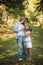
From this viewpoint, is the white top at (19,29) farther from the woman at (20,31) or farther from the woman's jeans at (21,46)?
the woman's jeans at (21,46)

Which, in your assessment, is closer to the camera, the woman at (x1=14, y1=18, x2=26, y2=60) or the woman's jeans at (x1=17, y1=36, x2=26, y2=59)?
the woman at (x1=14, y1=18, x2=26, y2=60)

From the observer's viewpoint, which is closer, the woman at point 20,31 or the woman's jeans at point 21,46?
the woman at point 20,31

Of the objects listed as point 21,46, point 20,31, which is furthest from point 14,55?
point 20,31

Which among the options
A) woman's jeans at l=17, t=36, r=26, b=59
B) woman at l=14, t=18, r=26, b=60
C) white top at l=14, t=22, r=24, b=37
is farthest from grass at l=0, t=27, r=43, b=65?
white top at l=14, t=22, r=24, b=37

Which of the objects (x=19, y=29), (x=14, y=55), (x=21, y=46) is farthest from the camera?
(x=14, y=55)

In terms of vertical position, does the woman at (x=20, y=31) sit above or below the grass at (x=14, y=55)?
above

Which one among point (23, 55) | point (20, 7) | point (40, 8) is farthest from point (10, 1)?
point (23, 55)

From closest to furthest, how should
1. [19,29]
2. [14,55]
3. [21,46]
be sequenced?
1. [19,29]
2. [21,46]
3. [14,55]

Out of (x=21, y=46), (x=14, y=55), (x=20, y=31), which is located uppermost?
(x=20, y=31)

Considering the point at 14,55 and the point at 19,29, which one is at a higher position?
the point at 19,29

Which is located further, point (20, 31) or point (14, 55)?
point (14, 55)

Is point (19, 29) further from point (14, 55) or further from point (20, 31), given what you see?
point (14, 55)

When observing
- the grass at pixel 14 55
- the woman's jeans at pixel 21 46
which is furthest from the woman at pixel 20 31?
the grass at pixel 14 55

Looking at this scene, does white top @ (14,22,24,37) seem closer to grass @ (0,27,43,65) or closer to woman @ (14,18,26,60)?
woman @ (14,18,26,60)
